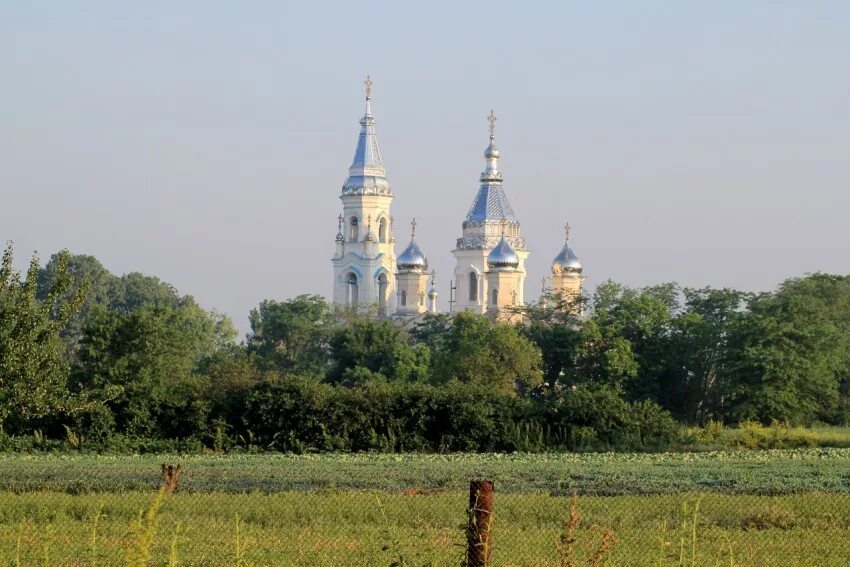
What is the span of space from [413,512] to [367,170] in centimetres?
10349

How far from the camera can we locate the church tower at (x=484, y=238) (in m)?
117

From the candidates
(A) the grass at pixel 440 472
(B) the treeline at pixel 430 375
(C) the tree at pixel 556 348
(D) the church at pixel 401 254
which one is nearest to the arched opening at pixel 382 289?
(D) the church at pixel 401 254

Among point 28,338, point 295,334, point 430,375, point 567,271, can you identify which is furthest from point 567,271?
point 28,338

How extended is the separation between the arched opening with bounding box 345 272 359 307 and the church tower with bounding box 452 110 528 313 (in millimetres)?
8619

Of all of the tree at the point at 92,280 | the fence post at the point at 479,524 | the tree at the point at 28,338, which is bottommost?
the fence post at the point at 479,524

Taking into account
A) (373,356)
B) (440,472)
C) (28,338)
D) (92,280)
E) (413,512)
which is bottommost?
(413,512)

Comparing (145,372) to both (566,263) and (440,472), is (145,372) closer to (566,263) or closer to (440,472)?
(440,472)

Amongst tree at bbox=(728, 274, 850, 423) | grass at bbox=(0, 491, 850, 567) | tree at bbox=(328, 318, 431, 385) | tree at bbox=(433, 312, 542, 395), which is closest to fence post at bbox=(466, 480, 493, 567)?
grass at bbox=(0, 491, 850, 567)

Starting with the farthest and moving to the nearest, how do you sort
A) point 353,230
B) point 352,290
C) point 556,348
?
1. point 352,290
2. point 353,230
3. point 556,348

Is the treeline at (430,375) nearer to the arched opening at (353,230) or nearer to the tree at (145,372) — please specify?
the tree at (145,372)

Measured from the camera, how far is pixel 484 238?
11975cm

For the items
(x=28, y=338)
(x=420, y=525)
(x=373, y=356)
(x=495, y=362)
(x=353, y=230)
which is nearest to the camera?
(x=420, y=525)

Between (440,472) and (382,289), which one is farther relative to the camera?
A: (382,289)

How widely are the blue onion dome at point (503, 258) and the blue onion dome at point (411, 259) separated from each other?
7871 millimetres
